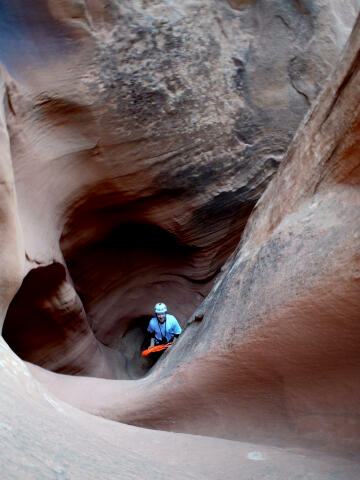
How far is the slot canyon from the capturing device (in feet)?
4.40

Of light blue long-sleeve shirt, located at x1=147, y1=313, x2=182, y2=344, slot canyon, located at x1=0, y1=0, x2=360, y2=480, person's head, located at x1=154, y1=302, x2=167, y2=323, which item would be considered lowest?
light blue long-sleeve shirt, located at x1=147, y1=313, x2=182, y2=344

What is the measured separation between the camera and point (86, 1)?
2.86 meters

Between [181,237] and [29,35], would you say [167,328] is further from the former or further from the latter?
[29,35]

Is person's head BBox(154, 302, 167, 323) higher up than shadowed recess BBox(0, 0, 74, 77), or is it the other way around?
shadowed recess BBox(0, 0, 74, 77)

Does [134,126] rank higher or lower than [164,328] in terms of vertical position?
higher

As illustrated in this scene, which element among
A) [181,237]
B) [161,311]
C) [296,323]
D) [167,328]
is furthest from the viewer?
[181,237]

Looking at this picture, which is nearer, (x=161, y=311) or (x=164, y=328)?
(x=161, y=311)

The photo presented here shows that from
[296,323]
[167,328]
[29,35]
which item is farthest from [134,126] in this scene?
[296,323]

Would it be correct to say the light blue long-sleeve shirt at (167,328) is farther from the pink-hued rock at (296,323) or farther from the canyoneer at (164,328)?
the pink-hued rock at (296,323)

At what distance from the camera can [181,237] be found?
3746 millimetres

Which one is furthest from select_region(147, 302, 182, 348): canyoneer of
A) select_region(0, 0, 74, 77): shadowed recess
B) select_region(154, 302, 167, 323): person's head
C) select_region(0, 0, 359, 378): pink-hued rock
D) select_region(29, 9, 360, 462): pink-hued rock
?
select_region(0, 0, 74, 77): shadowed recess

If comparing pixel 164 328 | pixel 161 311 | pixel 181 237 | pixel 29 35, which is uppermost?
pixel 29 35

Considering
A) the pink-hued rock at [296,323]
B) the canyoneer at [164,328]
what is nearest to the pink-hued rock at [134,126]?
the canyoneer at [164,328]

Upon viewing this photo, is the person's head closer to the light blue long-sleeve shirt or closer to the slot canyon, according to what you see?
the light blue long-sleeve shirt
